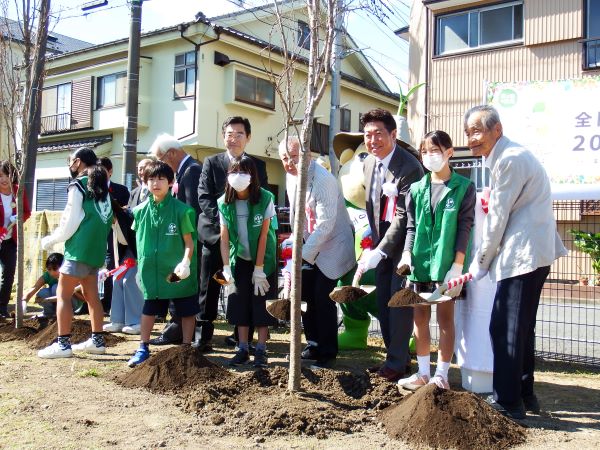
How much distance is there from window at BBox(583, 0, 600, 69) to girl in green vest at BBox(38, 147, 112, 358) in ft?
40.5

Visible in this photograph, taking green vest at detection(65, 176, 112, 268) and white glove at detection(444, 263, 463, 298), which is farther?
green vest at detection(65, 176, 112, 268)

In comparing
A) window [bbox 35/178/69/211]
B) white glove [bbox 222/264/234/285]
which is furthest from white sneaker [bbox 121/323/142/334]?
window [bbox 35/178/69/211]

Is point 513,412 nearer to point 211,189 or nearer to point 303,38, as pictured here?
point 303,38

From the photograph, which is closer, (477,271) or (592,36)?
(477,271)

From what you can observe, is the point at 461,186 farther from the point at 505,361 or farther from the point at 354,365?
the point at 354,365

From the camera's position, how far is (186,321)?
5.23 m

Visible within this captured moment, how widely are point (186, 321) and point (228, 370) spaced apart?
737mm

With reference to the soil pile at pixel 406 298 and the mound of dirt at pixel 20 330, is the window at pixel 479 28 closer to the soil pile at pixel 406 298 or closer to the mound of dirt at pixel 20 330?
the mound of dirt at pixel 20 330

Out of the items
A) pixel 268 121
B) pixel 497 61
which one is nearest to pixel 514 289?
pixel 497 61

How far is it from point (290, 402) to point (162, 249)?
1958 mm

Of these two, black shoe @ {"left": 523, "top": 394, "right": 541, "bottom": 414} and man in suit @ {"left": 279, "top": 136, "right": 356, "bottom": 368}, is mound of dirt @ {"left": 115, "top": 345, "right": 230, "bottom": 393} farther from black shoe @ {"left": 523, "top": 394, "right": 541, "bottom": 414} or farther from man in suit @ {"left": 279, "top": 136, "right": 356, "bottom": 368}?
black shoe @ {"left": 523, "top": 394, "right": 541, "bottom": 414}

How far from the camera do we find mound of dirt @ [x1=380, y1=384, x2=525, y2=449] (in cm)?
315

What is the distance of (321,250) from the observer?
5.08 metres

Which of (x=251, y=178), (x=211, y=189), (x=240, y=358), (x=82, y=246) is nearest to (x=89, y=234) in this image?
(x=82, y=246)
